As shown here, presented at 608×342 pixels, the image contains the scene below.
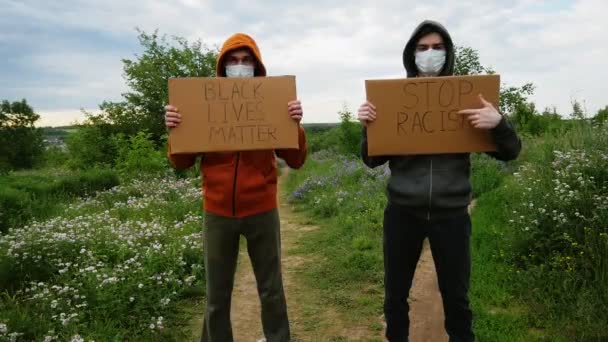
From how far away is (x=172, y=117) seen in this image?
2922 millimetres

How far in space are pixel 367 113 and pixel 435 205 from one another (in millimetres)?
743

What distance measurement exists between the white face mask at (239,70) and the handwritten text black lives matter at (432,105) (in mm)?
1111

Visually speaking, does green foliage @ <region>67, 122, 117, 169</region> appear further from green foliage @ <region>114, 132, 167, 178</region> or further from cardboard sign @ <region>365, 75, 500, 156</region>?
cardboard sign @ <region>365, 75, 500, 156</region>

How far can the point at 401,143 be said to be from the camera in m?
2.86

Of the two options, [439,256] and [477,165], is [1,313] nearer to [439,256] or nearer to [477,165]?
[439,256]

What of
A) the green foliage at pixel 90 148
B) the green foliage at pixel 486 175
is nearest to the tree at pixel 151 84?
the green foliage at pixel 90 148

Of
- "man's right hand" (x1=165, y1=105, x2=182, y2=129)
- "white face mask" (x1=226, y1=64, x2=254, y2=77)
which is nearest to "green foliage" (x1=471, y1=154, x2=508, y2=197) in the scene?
"white face mask" (x1=226, y1=64, x2=254, y2=77)

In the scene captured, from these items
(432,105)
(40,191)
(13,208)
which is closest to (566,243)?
(432,105)

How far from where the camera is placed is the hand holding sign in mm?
2604

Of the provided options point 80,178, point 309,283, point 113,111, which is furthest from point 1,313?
point 113,111

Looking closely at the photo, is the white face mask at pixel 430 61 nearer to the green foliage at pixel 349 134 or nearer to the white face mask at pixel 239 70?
the white face mask at pixel 239 70

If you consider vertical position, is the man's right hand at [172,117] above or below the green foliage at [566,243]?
above

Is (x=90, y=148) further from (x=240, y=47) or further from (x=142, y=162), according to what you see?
(x=240, y=47)

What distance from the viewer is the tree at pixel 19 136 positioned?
159 ft
